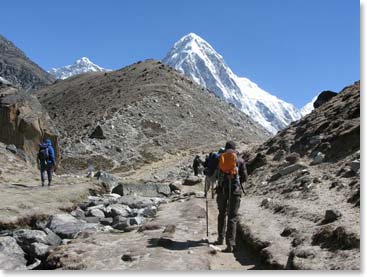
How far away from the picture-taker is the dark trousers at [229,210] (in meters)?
11.3

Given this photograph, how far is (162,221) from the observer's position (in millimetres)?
14742

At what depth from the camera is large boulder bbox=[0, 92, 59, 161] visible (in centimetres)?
3183

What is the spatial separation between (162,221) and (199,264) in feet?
17.3

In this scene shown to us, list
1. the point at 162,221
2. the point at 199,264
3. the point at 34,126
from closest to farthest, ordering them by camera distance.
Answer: the point at 199,264, the point at 162,221, the point at 34,126

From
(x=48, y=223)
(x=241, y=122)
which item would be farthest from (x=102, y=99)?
(x=48, y=223)

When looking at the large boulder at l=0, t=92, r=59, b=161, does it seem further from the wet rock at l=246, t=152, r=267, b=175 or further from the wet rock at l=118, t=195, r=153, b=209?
the wet rock at l=246, t=152, r=267, b=175

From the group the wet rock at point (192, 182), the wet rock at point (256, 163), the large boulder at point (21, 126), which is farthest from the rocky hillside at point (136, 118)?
the wet rock at point (256, 163)

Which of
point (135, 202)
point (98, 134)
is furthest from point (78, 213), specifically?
point (98, 134)

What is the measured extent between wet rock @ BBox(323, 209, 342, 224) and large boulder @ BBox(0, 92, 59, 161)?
78.3ft

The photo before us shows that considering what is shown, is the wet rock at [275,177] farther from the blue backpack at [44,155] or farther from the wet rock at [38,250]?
the wet rock at [38,250]

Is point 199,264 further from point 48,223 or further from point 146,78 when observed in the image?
point 146,78

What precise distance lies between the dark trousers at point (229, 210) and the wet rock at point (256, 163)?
13.2 m

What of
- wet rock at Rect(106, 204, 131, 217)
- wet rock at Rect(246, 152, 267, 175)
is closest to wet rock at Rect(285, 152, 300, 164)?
wet rock at Rect(246, 152, 267, 175)

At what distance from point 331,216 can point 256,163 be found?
48.1 ft
